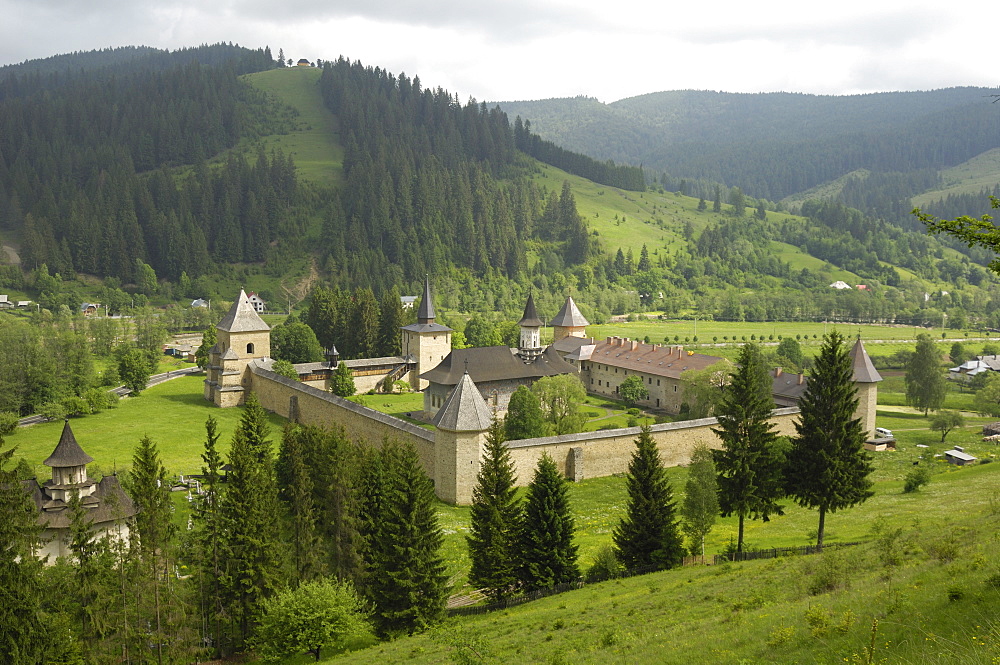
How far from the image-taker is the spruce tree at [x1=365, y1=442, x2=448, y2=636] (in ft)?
87.3

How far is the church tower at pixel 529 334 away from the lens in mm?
72938

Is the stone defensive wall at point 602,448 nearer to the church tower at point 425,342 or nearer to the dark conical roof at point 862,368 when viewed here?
the dark conical roof at point 862,368

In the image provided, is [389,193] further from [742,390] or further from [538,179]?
[742,390]

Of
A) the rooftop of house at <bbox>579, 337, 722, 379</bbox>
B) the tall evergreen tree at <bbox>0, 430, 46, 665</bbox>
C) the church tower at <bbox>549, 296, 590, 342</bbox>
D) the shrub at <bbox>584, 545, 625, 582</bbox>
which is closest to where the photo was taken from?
the tall evergreen tree at <bbox>0, 430, 46, 665</bbox>

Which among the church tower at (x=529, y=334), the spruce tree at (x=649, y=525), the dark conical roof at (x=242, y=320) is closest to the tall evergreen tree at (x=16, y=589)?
Result: the spruce tree at (x=649, y=525)

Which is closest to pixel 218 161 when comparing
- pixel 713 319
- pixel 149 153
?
pixel 149 153

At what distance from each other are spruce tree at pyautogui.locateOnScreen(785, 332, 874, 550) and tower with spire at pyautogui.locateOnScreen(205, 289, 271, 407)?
153 feet

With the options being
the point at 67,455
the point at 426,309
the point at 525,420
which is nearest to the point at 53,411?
the point at 67,455

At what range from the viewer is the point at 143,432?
5350 centimetres

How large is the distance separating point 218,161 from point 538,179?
226 ft

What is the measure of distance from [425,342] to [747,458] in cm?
4598

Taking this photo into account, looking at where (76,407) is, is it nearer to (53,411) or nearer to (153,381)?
(53,411)

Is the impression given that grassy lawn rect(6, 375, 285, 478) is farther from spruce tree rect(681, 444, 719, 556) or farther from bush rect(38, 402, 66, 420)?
spruce tree rect(681, 444, 719, 556)

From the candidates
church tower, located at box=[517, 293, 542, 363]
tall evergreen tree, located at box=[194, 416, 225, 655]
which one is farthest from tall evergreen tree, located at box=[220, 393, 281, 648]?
church tower, located at box=[517, 293, 542, 363]
